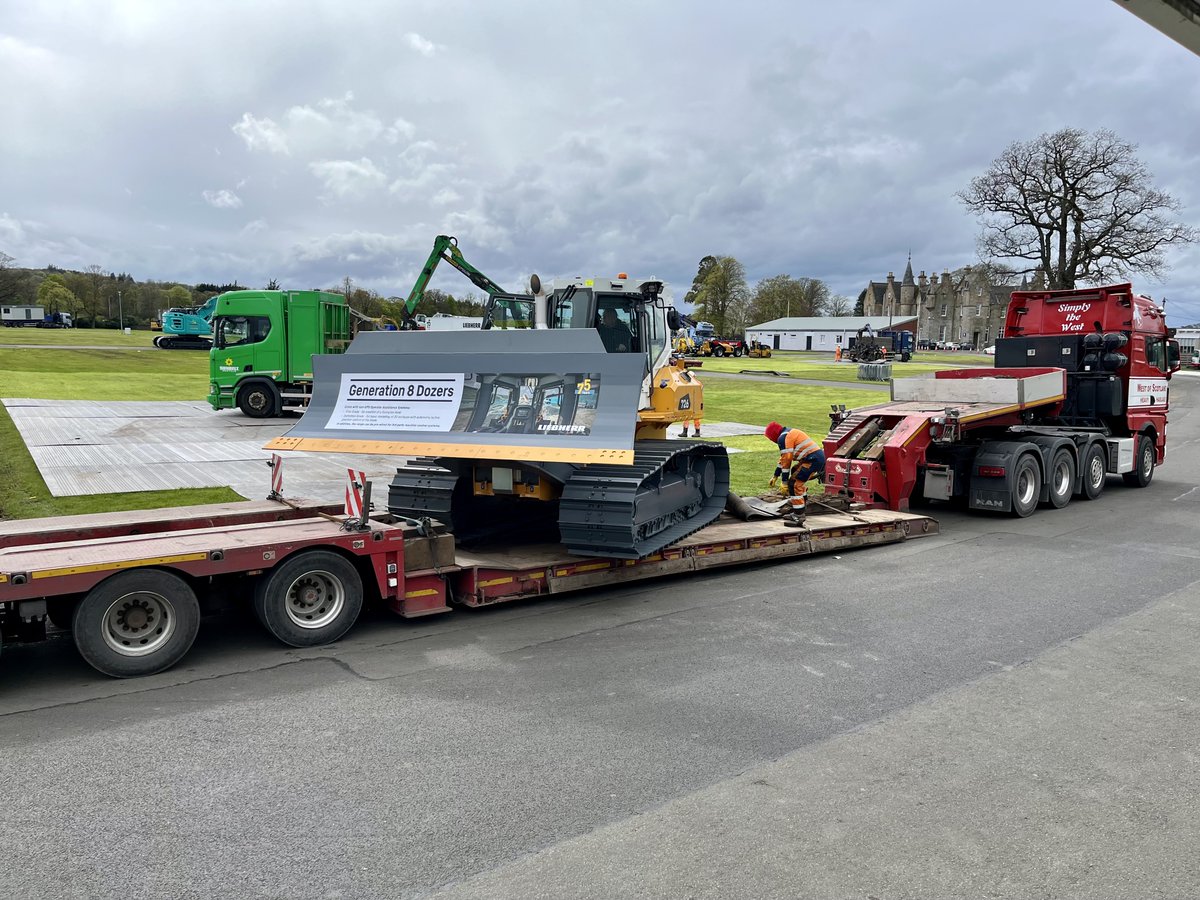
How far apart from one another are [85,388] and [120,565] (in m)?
27.2

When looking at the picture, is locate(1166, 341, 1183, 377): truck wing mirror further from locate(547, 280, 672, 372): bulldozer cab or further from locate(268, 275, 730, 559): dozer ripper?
locate(547, 280, 672, 372): bulldozer cab

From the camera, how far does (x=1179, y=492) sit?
603 inches

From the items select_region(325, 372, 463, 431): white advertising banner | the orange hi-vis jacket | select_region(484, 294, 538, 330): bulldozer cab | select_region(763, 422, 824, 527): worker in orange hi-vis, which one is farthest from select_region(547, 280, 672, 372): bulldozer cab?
the orange hi-vis jacket

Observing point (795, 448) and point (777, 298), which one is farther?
point (777, 298)

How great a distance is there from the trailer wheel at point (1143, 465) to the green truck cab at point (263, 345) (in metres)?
18.8

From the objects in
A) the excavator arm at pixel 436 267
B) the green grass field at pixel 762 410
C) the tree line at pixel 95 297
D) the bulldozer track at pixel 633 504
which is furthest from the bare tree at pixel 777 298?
the bulldozer track at pixel 633 504

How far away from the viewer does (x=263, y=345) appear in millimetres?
23406

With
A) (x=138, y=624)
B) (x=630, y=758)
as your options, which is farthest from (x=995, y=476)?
(x=138, y=624)

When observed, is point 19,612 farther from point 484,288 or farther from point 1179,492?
point 484,288

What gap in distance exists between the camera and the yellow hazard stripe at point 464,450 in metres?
7.12

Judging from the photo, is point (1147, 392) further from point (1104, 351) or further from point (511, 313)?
point (511, 313)

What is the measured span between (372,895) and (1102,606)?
7.02 m

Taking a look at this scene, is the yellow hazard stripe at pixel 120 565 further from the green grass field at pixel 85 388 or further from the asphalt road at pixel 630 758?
the green grass field at pixel 85 388

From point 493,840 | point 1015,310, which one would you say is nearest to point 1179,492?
point 1015,310
